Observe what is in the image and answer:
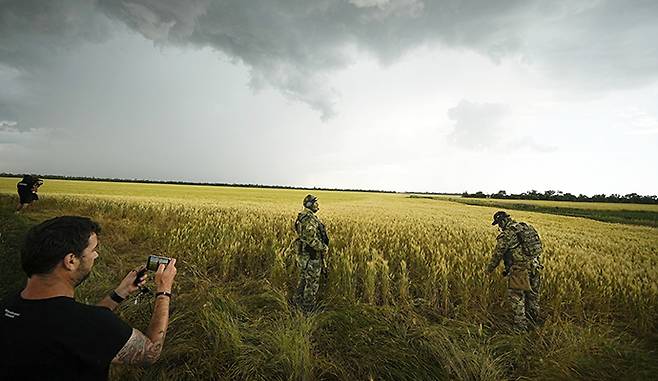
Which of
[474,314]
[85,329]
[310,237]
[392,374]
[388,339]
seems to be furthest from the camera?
[310,237]

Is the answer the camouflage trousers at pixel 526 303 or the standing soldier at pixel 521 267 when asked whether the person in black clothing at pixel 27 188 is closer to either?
the standing soldier at pixel 521 267

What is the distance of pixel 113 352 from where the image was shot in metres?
2.04

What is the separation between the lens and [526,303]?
605 cm

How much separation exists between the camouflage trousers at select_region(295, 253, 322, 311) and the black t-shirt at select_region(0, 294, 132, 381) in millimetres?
4474

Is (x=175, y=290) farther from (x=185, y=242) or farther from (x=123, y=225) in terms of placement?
(x=123, y=225)

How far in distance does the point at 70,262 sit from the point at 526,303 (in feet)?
22.4

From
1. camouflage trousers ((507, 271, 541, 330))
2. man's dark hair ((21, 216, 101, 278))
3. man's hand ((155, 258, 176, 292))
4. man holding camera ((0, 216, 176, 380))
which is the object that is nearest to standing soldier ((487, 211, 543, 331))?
camouflage trousers ((507, 271, 541, 330))

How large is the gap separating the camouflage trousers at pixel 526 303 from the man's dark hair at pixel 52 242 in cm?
610

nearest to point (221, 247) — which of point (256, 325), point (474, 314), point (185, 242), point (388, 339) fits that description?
point (185, 242)

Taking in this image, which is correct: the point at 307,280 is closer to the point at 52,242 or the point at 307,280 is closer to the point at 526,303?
the point at 526,303

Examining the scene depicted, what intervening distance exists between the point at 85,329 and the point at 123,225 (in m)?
12.9

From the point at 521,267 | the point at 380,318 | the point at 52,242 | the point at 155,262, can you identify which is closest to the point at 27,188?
the point at 155,262

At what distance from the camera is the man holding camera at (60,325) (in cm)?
184

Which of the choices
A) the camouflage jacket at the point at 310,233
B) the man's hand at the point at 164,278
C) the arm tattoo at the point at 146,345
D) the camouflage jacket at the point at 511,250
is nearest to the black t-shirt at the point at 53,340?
the arm tattoo at the point at 146,345
